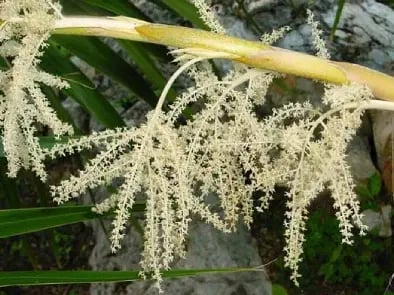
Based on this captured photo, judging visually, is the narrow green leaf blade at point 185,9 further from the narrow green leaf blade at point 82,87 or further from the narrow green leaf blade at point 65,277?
the narrow green leaf blade at point 65,277

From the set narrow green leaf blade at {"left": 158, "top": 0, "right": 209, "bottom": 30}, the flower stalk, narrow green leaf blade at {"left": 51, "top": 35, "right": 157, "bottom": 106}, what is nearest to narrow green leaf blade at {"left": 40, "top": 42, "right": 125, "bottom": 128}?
narrow green leaf blade at {"left": 51, "top": 35, "right": 157, "bottom": 106}

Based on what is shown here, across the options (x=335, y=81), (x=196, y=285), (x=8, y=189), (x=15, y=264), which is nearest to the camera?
(x=335, y=81)

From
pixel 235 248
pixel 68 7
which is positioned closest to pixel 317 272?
Result: pixel 235 248

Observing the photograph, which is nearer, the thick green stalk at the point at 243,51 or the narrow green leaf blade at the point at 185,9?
the thick green stalk at the point at 243,51

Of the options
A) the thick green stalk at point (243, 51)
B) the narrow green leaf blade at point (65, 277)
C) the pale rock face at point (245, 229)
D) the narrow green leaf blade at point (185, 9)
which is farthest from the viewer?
the pale rock face at point (245, 229)

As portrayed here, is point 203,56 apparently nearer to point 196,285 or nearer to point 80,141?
point 80,141

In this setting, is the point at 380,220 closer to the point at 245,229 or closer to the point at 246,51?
the point at 245,229

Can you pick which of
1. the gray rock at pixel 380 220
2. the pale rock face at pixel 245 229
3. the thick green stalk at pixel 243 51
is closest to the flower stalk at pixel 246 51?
the thick green stalk at pixel 243 51

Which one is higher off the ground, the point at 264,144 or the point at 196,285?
the point at 196,285
